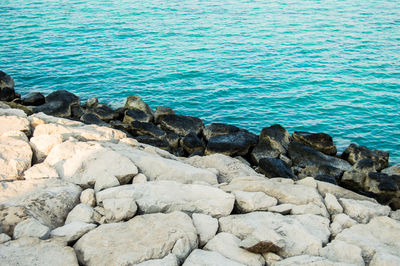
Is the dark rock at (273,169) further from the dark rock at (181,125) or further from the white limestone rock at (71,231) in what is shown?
the white limestone rock at (71,231)

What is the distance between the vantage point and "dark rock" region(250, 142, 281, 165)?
15.4 m

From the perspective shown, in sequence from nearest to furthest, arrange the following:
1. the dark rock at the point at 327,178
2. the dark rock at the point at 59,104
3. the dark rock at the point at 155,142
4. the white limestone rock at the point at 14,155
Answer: the white limestone rock at the point at 14,155 → the dark rock at the point at 327,178 → the dark rock at the point at 155,142 → the dark rock at the point at 59,104

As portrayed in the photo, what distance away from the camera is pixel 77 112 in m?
19.1

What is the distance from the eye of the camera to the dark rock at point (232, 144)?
15289mm

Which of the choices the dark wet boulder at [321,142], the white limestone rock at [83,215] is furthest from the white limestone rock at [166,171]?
the dark wet boulder at [321,142]

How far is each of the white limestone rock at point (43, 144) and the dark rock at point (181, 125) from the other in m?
7.38

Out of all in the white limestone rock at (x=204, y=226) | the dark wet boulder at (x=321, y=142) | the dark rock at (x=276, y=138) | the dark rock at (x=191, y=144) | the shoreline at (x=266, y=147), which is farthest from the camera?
the dark wet boulder at (x=321, y=142)

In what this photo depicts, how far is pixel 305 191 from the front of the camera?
29.6ft

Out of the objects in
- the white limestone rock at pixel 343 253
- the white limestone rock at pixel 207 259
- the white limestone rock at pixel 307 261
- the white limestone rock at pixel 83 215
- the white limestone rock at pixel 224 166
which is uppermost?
the white limestone rock at pixel 83 215

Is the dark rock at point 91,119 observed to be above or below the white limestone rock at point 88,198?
below

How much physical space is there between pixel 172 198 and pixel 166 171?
1.53 metres

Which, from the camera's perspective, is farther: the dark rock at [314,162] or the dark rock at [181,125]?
the dark rock at [181,125]

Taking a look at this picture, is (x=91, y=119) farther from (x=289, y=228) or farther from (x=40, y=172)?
(x=289, y=228)

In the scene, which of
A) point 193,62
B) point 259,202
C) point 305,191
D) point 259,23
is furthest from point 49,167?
point 259,23
